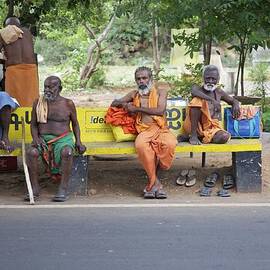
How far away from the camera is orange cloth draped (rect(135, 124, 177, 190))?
6.30 metres

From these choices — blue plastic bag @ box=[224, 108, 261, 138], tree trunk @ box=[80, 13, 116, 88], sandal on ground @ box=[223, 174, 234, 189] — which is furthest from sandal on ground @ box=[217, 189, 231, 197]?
tree trunk @ box=[80, 13, 116, 88]

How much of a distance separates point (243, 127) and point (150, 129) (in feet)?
3.45

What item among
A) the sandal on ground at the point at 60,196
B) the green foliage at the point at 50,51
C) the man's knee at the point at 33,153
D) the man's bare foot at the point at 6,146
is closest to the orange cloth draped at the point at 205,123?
the sandal on ground at the point at 60,196

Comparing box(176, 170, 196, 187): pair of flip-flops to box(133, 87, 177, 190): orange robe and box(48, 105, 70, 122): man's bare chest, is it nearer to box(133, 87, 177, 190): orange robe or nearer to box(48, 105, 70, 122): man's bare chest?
box(133, 87, 177, 190): orange robe

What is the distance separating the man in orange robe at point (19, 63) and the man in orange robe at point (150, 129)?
2271 millimetres

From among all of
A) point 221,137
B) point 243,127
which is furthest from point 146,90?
point 243,127

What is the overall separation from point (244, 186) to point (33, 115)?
2.23m

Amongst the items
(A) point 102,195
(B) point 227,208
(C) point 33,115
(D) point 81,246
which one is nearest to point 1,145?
(C) point 33,115

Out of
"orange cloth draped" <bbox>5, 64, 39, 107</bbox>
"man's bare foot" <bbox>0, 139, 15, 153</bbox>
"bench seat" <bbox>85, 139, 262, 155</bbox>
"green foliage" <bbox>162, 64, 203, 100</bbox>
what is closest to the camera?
"man's bare foot" <bbox>0, 139, 15, 153</bbox>

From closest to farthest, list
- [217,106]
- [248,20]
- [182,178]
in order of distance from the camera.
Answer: [217,106] < [182,178] < [248,20]

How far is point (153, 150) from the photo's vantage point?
20.8ft

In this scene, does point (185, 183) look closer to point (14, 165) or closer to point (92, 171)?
point (92, 171)

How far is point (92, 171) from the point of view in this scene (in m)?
7.38

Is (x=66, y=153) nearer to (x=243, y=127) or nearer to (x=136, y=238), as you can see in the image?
(x=136, y=238)
